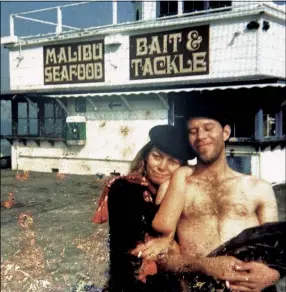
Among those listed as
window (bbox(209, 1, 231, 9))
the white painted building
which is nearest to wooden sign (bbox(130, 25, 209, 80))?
the white painted building

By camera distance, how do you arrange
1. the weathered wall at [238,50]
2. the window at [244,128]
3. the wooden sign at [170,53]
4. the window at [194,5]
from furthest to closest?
the window at [194,5] < the wooden sign at [170,53] < the weathered wall at [238,50] < the window at [244,128]

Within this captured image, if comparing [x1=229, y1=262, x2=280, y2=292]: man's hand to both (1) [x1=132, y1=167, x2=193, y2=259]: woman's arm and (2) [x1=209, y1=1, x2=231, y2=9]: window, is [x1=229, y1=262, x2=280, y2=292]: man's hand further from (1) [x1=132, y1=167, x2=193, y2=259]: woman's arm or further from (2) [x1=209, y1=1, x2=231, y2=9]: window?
(2) [x1=209, y1=1, x2=231, y2=9]: window

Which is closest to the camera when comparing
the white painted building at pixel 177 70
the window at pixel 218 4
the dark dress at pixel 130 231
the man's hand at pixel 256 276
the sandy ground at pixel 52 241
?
the man's hand at pixel 256 276

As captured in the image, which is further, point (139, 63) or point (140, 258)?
point (139, 63)

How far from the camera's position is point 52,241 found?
7867 mm

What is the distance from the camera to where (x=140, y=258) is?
82.9 inches

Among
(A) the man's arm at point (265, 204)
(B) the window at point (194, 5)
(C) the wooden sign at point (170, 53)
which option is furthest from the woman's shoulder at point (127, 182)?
(B) the window at point (194, 5)

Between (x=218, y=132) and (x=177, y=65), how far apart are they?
13.9 meters

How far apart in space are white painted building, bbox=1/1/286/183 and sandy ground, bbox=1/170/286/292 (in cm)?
242

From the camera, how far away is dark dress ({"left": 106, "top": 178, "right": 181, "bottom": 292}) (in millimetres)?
2126

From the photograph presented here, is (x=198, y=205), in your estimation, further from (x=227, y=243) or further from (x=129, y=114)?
(x=129, y=114)

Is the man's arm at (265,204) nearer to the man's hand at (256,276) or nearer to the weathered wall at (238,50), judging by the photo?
the man's hand at (256,276)

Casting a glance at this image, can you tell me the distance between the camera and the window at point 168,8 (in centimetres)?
1627

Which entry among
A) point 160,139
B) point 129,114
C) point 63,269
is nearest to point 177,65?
point 129,114
